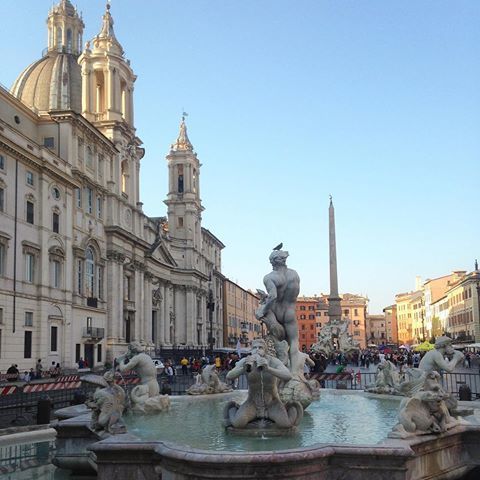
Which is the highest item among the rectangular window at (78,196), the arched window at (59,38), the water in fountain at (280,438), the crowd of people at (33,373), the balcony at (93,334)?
the arched window at (59,38)

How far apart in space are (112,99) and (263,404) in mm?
48814

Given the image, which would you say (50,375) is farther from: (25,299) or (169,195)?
(169,195)

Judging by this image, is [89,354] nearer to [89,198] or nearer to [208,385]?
[89,198]

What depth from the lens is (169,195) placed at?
281ft

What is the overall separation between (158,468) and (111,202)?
147 feet

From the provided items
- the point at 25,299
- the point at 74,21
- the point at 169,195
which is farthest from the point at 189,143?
the point at 25,299

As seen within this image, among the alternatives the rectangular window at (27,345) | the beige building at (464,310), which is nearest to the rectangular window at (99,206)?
the rectangular window at (27,345)

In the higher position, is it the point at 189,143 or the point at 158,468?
the point at 189,143

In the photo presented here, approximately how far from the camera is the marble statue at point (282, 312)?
38.5 ft

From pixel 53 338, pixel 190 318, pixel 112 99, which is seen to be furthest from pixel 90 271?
pixel 190 318

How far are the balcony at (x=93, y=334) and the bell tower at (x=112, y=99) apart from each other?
12.1 metres

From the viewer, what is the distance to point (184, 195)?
279ft

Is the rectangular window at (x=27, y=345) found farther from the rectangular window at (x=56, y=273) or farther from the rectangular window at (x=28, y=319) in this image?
the rectangular window at (x=56, y=273)

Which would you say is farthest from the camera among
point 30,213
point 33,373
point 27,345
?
point 30,213
